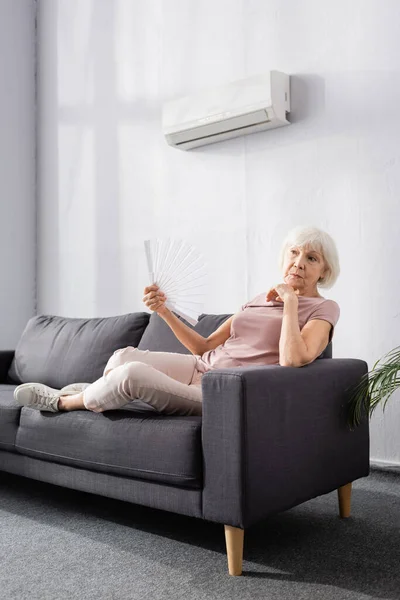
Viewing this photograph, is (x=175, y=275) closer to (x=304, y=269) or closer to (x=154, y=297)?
(x=154, y=297)

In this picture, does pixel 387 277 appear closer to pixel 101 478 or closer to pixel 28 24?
pixel 101 478

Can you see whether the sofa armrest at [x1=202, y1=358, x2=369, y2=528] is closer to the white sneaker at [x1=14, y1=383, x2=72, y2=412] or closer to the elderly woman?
the elderly woman

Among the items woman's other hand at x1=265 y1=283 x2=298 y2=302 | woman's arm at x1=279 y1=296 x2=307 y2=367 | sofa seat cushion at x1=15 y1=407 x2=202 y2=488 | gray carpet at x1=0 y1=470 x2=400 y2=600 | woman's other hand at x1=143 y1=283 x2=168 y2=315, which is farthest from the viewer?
woman's other hand at x1=143 y1=283 x2=168 y2=315

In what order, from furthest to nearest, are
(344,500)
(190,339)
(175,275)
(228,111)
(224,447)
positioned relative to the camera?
1. (228,111)
2. (190,339)
3. (175,275)
4. (344,500)
5. (224,447)

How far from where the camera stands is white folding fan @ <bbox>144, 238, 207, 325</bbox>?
2.40 m

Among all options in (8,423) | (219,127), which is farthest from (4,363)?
(219,127)

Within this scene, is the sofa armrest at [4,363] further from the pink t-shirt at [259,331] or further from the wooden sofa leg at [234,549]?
the wooden sofa leg at [234,549]

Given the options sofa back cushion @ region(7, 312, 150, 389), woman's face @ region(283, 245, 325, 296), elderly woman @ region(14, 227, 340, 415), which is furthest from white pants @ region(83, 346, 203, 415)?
sofa back cushion @ region(7, 312, 150, 389)

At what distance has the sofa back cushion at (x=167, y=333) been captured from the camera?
8.88ft

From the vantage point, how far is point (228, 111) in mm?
3385

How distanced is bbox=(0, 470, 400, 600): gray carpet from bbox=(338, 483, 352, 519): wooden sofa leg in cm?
3

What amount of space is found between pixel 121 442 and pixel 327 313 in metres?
0.83

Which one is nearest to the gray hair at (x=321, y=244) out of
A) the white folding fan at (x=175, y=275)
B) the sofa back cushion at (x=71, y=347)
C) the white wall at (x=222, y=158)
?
the white folding fan at (x=175, y=275)

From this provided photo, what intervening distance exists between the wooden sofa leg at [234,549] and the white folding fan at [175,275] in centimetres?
94
